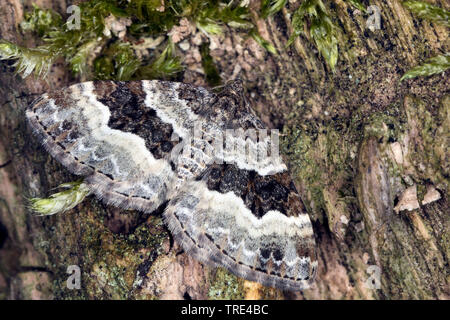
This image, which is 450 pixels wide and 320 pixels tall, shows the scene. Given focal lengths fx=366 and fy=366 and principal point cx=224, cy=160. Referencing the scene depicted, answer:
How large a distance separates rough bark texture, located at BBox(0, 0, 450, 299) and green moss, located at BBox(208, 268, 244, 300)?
13 millimetres

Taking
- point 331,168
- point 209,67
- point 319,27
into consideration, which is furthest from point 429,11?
point 209,67

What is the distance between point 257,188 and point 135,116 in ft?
4.15

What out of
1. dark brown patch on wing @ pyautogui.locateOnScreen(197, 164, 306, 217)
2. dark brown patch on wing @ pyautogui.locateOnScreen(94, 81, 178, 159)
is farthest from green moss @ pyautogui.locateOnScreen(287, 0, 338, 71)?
dark brown patch on wing @ pyautogui.locateOnScreen(94, 81, 178, 159)

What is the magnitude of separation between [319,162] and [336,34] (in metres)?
1.18

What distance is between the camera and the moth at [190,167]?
3.04 metres

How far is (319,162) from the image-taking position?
11.4 ft

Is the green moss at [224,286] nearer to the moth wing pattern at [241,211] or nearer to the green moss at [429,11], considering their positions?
the moth wing pattern at [241,211]

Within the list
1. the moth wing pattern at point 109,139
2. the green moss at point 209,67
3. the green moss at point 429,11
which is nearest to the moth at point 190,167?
the moth wing pattern at point 109,139

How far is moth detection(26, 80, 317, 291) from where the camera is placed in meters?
3.04

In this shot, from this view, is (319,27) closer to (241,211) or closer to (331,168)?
(331,168)

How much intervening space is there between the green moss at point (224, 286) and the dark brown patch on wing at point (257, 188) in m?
0.62

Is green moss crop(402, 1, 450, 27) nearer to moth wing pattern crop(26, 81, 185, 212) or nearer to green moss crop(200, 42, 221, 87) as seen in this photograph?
green moss crop(200, 42, 221, 87)

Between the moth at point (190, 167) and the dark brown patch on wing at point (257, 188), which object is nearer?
the moth at point (190, 167)

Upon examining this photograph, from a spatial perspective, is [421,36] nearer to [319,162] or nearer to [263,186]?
[319,162]
